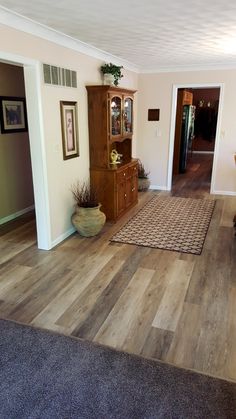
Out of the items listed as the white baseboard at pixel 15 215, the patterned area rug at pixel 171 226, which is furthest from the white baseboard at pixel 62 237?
the white baseboard at pixel 15 215

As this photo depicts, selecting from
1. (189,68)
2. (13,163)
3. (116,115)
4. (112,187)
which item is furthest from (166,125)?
(13,163)

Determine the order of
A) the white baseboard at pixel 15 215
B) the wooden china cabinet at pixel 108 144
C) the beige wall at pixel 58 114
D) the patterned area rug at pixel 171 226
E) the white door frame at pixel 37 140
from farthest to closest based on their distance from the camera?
the white baseboard at pixel 15 215, the wooden china cabinet at pixel 108 144, the patterned area rug at pixel 171 226, the white door frame at pixel 37 140, the beige wall at pixel 58 114

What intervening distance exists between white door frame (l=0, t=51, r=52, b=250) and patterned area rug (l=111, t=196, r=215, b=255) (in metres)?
0.92

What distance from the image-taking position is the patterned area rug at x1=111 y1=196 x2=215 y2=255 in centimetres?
387

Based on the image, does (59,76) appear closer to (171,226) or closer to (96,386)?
(171,226)

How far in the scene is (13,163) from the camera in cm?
476

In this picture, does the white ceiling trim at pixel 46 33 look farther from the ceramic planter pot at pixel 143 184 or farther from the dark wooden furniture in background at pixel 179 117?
the dark wooden furniture in background at pixel 179 117

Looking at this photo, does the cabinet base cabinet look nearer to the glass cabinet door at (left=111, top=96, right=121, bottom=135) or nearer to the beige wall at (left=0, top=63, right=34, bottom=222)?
the glass cabinet door at (left=111, top=96, right=121, bottom=135)

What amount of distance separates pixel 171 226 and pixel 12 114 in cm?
293

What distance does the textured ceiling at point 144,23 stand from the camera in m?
2.49

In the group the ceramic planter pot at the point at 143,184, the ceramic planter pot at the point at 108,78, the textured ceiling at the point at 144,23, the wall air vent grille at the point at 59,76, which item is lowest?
the ceramic planter pot at the point at 143,184

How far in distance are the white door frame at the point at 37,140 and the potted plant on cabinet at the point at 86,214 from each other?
17.3 inches

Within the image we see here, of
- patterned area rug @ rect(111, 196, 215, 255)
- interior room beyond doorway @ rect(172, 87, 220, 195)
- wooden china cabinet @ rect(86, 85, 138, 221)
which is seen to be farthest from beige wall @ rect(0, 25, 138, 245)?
interior room beyond doorway @ rect(172, 87, 220, 195)

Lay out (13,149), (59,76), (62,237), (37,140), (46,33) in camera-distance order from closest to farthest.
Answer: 1. (46,33)
2. (37,140)
3. (59,76)
4. (62,237)
5. (13,149)
